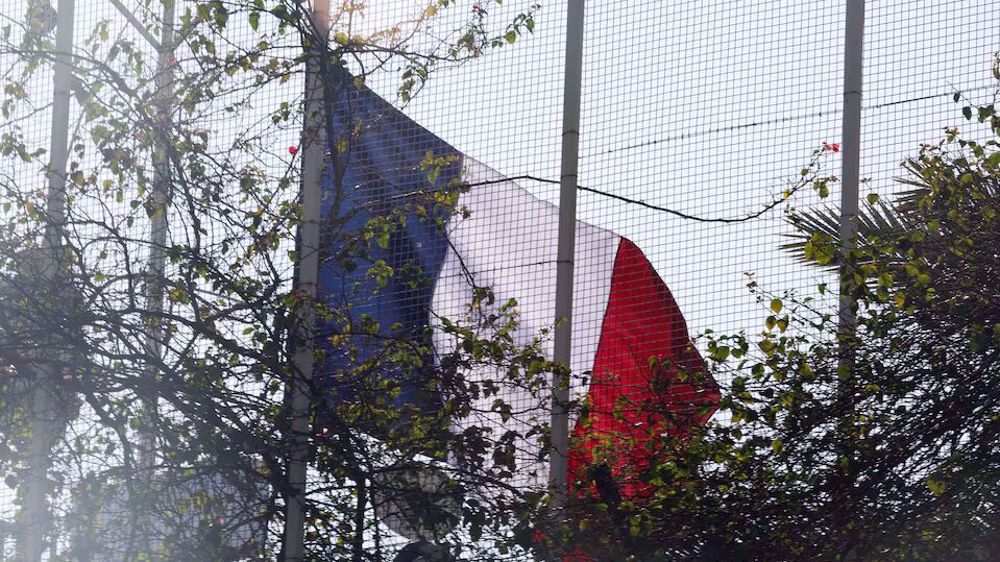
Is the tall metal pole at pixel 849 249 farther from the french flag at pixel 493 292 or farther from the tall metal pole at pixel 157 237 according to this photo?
the tall metal pole at pixel 157 237

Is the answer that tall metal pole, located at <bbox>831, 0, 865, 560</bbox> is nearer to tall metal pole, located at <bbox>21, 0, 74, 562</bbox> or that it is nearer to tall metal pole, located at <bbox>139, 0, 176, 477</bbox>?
tall metal pole, located at <bbox>139, 0, 176, 477</bbox>

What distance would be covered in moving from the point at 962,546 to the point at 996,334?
73cm

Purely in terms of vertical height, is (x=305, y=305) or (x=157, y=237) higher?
(x=157, y=237)

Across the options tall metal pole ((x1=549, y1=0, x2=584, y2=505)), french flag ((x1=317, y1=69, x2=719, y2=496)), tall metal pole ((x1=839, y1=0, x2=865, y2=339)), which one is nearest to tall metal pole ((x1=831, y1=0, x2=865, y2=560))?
tall metal pole ((x1=839, y1=0, x2=865, y2=339))

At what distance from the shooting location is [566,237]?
545 cm

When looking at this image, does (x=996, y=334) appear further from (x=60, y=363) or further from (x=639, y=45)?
(x=60, y=363)

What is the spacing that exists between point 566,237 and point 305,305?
100 centimetres

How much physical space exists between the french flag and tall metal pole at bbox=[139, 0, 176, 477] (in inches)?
23.9

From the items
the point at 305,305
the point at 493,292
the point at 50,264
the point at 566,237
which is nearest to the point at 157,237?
the point at 50,264

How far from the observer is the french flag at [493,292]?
524cm

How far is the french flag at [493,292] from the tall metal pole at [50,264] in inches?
40.1

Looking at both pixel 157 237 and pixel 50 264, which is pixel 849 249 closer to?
pixel 157 237

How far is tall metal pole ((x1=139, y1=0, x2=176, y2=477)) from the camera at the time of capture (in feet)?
17.6

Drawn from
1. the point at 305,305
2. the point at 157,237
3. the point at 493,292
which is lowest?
the point at 305,305
